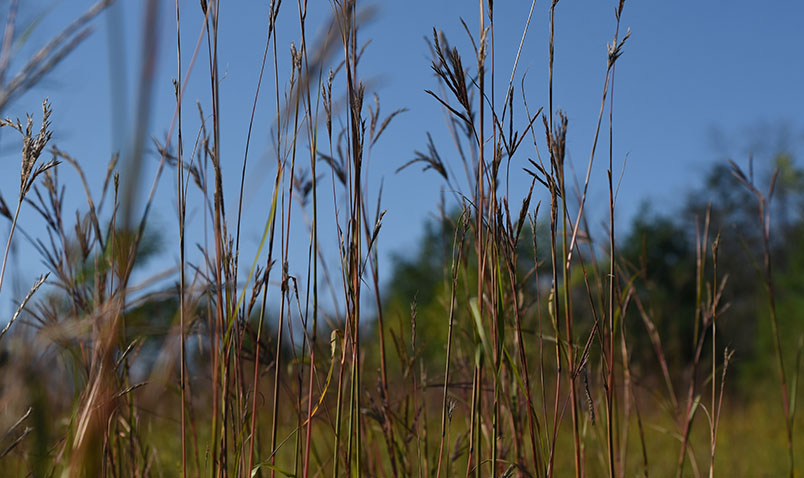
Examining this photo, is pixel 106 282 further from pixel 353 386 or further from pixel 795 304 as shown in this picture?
A: pixel 795 304

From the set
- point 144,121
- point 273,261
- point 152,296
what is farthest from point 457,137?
point 144,121

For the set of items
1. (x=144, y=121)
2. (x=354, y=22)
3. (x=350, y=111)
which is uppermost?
(x=354, y=22)

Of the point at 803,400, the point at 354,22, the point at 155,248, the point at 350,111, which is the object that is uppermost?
the point at 155,248

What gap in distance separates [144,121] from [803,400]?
954 cm

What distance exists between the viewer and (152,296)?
0.51 meters

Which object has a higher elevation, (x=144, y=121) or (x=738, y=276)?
(x=738, y=276)

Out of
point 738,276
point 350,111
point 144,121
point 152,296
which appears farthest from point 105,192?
point 738,276

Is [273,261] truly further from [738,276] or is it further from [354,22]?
[738,276]

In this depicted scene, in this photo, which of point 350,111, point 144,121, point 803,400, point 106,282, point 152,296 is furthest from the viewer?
point 803,400

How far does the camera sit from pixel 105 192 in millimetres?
1218

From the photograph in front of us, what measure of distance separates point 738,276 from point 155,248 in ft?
48.6

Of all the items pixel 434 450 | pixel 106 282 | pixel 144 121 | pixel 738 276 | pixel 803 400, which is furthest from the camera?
pixel 738 276

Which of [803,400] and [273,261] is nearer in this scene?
[273,261]

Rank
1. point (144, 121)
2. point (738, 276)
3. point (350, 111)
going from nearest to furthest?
point (144, 121), point (350, 111), point (738, 276)
